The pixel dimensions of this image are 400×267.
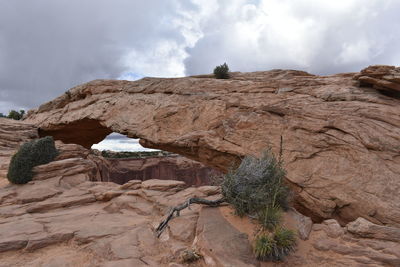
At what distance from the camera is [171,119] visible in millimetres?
12727

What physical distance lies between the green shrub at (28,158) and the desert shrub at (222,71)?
32.0 feet

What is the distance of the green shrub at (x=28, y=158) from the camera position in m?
11.4

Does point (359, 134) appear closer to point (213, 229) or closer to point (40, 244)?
point (213, 229)

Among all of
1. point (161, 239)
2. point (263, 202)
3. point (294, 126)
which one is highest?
point (294, 126)

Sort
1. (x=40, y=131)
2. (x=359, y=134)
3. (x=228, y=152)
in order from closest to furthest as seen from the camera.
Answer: (x=359, y=134), (x=228, y=152), (x=40, y=131)

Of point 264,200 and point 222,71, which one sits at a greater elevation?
point 222,71

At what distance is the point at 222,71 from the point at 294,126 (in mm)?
5753

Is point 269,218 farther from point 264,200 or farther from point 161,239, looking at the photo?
point 161,239

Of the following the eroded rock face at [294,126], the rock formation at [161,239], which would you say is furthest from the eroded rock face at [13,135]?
the rock formation at [161,239]

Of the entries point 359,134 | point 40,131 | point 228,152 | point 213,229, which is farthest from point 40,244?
point 40,131

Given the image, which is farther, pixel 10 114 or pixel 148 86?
pixel 10 114

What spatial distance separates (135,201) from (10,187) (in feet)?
19.7

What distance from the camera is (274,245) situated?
16.0 feet

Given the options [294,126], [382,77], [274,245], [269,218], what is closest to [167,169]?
[294,126]
